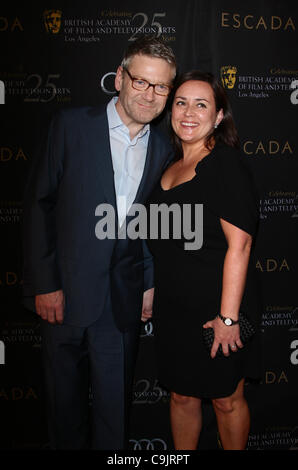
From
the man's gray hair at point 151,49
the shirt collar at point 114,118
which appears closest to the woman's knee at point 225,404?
the shirt collar at point 114,118

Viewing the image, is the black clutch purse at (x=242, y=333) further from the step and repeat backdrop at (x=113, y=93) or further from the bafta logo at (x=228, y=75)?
the bafta logo at (x=228, y=75)

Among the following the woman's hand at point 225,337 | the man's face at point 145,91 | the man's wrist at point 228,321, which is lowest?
the woman's hand at point 225,337

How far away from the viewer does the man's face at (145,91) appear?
1648 mm

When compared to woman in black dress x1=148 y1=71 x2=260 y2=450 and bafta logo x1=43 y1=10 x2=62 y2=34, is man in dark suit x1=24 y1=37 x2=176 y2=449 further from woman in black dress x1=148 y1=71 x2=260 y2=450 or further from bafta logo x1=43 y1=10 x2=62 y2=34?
bafta logo x1=43 y1=10 x2=62 y2=34

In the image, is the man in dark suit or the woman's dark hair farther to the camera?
the woman's dark hair

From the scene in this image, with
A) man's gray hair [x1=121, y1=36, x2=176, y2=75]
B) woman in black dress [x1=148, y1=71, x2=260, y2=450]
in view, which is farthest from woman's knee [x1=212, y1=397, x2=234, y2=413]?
man's gray hair [x1=121, y1=36, x2=176, y2=75]

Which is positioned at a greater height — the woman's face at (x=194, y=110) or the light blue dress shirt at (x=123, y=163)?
the woman's face at (x=194, y=110)

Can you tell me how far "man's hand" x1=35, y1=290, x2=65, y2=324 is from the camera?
173cm

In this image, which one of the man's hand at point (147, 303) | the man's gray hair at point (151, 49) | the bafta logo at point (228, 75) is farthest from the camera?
the bafta logo at point (228, 75)

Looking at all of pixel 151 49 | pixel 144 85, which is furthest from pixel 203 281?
pixel 151 49

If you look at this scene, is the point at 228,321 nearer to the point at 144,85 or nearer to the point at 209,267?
the point at 209,267

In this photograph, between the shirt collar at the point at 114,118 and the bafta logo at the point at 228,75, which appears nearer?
the shirt collar at the point at 114,118

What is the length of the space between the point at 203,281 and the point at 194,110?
793 mm
